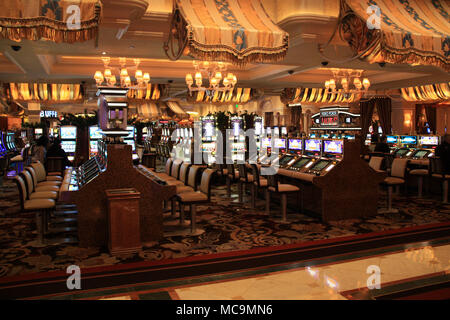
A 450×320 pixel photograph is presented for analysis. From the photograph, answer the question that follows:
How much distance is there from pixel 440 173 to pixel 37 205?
7.02 metres

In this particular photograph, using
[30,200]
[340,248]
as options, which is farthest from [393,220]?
[30,200]

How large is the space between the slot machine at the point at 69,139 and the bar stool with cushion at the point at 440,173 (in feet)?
27.2

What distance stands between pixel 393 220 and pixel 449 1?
3175 millimetres

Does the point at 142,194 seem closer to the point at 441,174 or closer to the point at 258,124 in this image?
the point at 441,174

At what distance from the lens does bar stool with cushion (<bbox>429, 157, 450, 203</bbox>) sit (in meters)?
7.84

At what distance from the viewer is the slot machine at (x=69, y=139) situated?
10.6 metres

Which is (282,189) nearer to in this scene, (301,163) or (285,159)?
(301,163)

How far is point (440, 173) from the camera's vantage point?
7914 millimetres

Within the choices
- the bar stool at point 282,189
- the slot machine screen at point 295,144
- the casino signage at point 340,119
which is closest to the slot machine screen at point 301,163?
the slot machine screen at point 295,144

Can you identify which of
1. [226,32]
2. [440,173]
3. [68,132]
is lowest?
[440,173]

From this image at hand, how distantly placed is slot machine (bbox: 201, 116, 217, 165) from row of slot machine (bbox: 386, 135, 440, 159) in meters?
4.80

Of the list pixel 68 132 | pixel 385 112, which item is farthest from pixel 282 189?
pixel 385 112

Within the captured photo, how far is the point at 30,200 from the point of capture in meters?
5.20
